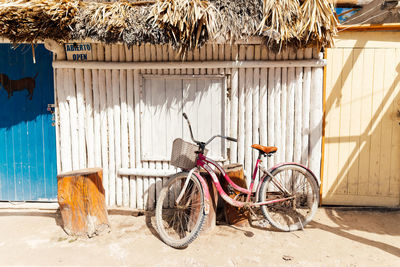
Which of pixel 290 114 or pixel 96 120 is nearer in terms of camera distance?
pixel 290 114

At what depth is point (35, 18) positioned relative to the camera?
4285mm

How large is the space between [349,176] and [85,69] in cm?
439

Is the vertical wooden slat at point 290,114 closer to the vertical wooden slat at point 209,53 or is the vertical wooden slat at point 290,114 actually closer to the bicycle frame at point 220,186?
the bicycle frame at point 220,186

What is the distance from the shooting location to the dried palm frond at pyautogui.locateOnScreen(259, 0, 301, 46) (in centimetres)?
420

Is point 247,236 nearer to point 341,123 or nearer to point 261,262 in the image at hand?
point 261,262

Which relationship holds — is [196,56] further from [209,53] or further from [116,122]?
[116,122]

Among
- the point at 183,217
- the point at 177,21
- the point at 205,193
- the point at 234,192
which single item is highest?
the point at 177,21

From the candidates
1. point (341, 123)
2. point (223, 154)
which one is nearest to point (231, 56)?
point (223, 154)

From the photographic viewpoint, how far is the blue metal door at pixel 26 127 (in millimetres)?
5121

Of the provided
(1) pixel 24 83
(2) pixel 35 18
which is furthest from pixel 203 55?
(1) pixel 24 83

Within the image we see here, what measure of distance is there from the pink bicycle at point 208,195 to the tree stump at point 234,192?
11 cm

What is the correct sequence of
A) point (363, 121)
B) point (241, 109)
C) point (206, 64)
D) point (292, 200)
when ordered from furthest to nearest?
point (363, 121), point (241, 109), point (206, 64), point (292, 200)

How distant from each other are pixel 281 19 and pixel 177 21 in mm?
1350

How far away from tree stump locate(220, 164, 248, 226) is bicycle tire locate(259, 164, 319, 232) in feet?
0.99
